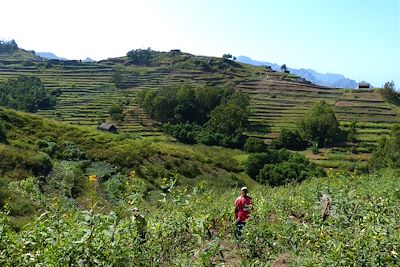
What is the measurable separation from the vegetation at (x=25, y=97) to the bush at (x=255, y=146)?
145 feet

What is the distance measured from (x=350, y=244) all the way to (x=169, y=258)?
2.36 metres

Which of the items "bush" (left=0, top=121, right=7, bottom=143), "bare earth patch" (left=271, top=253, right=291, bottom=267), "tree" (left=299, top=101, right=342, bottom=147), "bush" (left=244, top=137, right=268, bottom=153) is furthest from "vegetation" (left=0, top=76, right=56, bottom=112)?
"bare earth patch" (left=271, top=253, right=291, bottom=267)

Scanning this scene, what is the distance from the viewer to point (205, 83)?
351 ft

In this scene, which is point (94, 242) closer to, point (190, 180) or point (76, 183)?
point (76, 183)

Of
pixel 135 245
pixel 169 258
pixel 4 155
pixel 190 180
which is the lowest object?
pixel 190 180

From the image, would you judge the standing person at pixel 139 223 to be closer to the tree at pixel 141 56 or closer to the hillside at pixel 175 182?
the hillside at pixel 175 182

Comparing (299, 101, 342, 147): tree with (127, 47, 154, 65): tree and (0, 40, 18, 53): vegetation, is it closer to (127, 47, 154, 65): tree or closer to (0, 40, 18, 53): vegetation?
(127, 47, 154, 65): tree

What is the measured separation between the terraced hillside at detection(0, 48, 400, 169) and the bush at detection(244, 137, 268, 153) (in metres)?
6.41

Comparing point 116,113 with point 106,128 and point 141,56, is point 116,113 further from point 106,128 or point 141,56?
point 141,56

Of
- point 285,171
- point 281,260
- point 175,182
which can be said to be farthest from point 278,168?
point 175,182

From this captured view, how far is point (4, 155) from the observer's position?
3441 centimetres

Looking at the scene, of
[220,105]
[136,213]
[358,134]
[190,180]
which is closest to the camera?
[136,213]

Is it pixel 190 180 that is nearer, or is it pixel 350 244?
pixel 350 244

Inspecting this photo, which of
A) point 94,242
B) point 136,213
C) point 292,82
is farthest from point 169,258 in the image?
point 292,82
